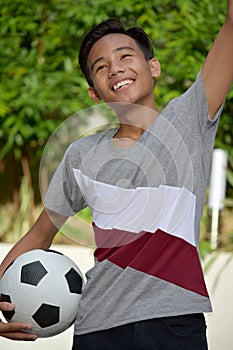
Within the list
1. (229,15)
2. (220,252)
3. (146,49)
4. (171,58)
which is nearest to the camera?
(229,15)

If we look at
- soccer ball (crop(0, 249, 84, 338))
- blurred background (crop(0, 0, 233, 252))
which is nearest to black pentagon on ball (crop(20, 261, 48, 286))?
soccer ball (crop(0, 249, 84, 338))

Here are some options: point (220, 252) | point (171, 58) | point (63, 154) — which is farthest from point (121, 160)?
point (171, 58)

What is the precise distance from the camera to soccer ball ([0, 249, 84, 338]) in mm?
2191

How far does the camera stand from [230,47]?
2076mm

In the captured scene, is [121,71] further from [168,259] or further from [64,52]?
[64,52]

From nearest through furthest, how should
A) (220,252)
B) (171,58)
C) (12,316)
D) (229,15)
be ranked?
(229,15) → (12,316) → (220,252) → (171,58)

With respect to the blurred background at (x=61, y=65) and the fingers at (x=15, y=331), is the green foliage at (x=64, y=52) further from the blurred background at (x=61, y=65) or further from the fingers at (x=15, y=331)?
the fingers at (x=15, y=331)

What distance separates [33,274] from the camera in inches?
87.2

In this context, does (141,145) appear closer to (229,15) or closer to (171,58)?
(229,15)

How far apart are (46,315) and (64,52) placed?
12.7ft

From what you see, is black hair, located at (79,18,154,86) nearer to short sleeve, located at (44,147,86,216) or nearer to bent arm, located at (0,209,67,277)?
short sleeve, located at (44,147,86,216)

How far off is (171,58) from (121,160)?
141 inches

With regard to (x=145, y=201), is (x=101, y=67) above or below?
above

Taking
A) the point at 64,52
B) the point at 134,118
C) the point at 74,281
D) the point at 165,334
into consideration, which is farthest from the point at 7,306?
the point at 64,52
